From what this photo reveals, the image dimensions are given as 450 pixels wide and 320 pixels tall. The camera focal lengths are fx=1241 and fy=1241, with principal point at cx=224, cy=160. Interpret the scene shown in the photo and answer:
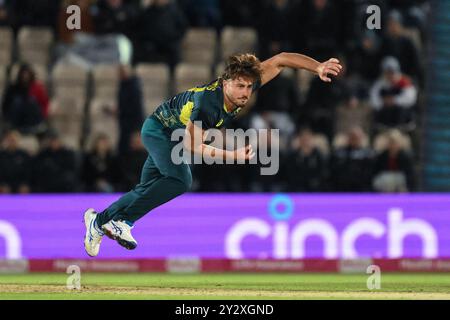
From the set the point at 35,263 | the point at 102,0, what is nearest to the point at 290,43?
the point at 102,0

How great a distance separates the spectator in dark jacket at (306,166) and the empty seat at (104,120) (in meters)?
2.78

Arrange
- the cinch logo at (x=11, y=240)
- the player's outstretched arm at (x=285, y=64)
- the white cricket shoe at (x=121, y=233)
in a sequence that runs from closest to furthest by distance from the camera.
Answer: the player's outstretched arm at (x=285, y=64), the white cricket shoe at (x=121, y=233), the cinch logo at (x=11, y=240)

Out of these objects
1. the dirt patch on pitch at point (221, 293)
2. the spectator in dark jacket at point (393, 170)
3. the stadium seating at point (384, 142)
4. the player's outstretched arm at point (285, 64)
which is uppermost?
the player's outstretched arm at point (285, 64)

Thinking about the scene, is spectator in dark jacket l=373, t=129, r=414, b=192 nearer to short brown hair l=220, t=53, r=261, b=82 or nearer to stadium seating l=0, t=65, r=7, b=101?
stadium seating l=0, t=65, r=7, b=101

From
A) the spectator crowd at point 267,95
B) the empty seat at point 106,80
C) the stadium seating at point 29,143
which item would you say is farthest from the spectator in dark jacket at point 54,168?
the empty seat at point 106,80

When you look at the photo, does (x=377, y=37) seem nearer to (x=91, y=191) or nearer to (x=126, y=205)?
(x=91, y=191)

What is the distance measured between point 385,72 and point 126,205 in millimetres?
7716

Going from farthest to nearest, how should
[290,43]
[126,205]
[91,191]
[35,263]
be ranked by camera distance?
[290,43] < [91,191] < [35,263] < [126,205]

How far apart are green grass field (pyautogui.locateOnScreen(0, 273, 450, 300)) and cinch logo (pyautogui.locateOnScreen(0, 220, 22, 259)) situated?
1180 mm

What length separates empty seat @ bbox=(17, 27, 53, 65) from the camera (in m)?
20.1

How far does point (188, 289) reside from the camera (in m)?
12.8

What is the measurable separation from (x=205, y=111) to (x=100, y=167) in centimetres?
687

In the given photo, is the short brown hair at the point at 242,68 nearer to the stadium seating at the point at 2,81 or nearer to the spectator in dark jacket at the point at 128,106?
the spectator in dark jacket at the point at 128,106

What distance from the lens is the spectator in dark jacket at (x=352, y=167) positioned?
17969mm
